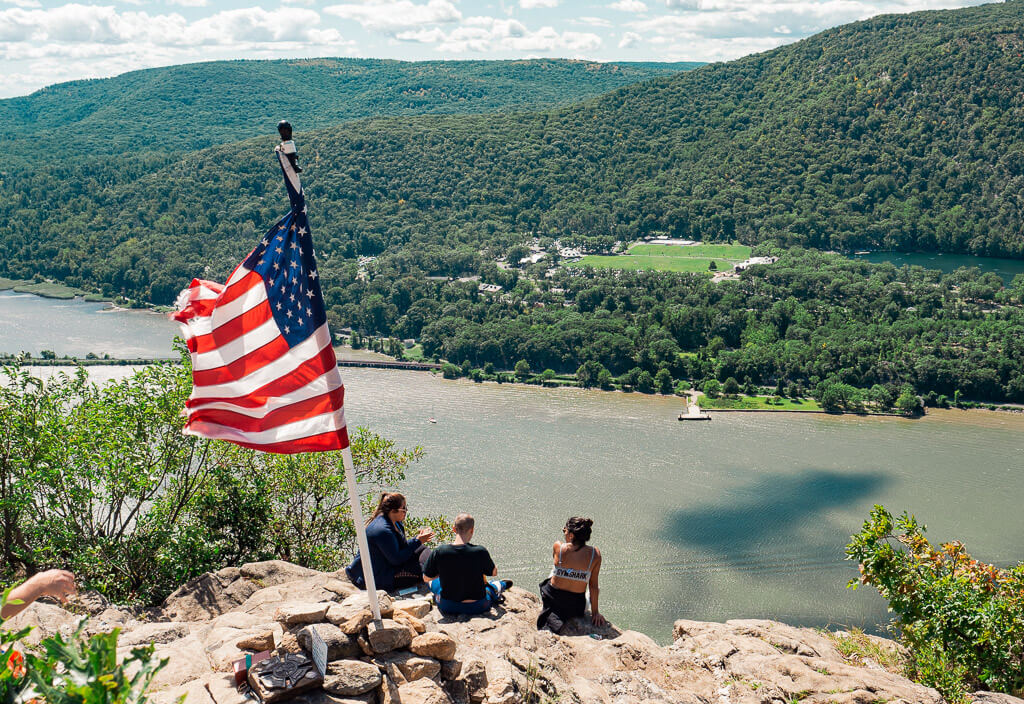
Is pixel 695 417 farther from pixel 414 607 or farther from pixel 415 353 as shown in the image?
pixel 414 607

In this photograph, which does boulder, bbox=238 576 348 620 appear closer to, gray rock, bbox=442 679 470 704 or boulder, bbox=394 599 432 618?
boulder, bbox=394 599 432 618

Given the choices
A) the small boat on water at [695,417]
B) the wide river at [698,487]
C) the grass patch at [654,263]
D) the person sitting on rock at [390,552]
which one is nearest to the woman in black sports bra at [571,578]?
the person sitting on rock at [390,552]

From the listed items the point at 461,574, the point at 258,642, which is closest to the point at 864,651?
the point at 461,574

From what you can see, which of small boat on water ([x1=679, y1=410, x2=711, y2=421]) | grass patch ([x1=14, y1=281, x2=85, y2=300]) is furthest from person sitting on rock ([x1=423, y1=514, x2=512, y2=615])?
grass patch ([x1=14, y1=281, x2=85, y2=300])

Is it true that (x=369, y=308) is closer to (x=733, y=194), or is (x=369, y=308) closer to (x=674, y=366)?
(x=674, y=366)

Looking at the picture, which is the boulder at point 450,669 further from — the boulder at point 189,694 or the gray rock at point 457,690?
the boulder at point 189,694
